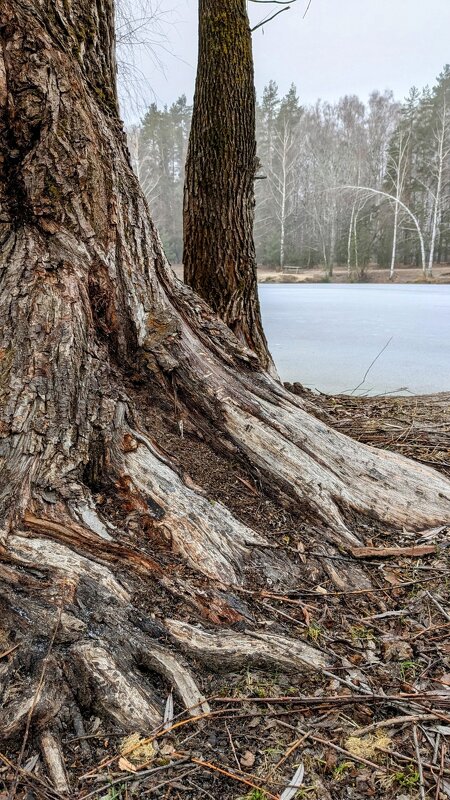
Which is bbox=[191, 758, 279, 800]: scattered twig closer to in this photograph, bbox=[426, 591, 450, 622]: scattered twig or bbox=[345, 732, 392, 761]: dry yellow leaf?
bbox=[345, 732, 392, 761]: dry yellow leaf

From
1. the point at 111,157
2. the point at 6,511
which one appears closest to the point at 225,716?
the point at 6,511

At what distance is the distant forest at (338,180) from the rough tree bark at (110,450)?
817 inches

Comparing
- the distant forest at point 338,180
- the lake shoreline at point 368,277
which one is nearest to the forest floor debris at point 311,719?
the lake shoreline at point 368,277

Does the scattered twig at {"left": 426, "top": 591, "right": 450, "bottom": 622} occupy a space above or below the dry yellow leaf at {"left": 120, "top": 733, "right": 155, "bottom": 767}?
below

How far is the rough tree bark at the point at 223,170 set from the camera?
2705mm

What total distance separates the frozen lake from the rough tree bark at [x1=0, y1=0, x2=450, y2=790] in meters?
2.43

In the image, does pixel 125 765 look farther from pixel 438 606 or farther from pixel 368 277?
pixel 368 277

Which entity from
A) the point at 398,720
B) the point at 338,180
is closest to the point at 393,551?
the point at 398,720

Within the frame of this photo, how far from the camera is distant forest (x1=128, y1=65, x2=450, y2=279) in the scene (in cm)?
2242

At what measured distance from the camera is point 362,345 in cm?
569

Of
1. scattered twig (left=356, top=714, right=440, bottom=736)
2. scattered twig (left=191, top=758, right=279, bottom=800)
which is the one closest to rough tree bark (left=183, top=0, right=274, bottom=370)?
scattered twig (left=356, top=714, right=440, bottom=736)

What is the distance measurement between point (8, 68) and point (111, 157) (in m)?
0.36

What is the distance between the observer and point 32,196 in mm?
1515

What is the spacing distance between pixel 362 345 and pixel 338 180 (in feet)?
71.7
